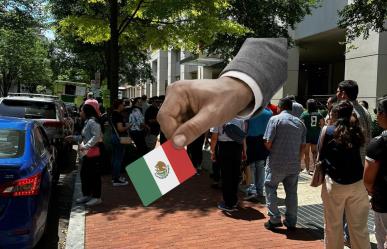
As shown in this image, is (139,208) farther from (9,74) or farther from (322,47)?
(9,74)

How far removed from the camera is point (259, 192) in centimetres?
775

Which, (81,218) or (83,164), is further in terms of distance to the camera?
(83,164)

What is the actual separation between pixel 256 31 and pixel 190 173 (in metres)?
15.1

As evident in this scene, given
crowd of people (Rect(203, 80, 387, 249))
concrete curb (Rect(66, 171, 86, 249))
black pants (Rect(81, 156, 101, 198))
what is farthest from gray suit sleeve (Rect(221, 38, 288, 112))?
black pants (Rect(81, 156, 101, 198))

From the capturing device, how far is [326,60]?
31.6 m

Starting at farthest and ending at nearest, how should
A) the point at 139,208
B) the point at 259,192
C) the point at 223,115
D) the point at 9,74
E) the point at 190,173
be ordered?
the point at 9,74
the point at 259,192
the point at 139,208
the point at 190,173
the point at 223,115

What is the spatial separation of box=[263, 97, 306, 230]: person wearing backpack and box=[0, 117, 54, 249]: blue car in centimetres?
284

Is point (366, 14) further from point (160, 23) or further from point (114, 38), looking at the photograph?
point (114, 38)

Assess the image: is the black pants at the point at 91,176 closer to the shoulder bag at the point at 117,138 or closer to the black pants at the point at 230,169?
the shoulder bag at the point at 117,138

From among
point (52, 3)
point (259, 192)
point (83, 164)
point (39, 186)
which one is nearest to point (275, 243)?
point (259, 192)

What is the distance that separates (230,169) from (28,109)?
6.00 meters

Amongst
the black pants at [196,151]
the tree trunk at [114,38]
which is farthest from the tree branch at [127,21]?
the black pants at [196,151]

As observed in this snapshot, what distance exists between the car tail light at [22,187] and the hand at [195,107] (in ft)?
12.6

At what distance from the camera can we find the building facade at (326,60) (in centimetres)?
1458
